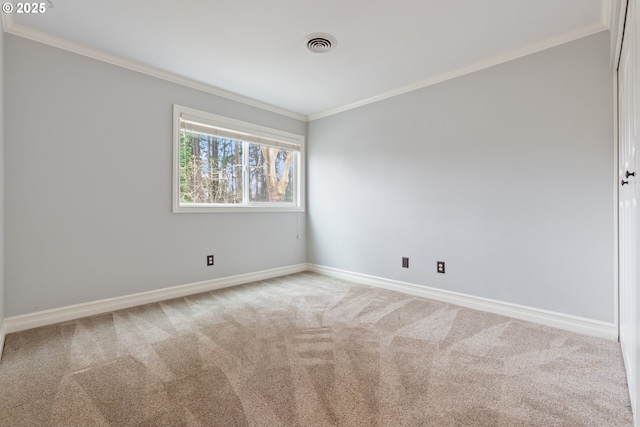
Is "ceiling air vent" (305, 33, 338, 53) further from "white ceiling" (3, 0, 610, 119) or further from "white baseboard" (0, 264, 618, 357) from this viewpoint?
"white baseboard" (0, 264, 618, 357)

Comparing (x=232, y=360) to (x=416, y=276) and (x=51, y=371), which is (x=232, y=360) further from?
(x=416, y=276)

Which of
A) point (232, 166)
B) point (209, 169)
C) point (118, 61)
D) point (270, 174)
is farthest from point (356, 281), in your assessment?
point (118, 61)

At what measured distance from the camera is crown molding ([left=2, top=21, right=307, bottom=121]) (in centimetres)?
229

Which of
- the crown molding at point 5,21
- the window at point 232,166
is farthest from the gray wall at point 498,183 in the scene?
the crown molding at point 5,21

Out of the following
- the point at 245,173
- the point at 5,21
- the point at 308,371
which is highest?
the point at 5,21

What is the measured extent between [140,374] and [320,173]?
3.12 m

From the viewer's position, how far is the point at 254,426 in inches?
50.9

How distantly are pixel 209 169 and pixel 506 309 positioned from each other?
131 inches

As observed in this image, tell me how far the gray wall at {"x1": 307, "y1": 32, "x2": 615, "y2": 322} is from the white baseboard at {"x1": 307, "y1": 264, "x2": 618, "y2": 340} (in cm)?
5

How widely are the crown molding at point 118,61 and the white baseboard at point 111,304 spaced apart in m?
2.12

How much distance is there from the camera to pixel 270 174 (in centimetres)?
412

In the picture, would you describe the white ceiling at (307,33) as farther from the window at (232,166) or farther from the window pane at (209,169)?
the window pane at (209,169)

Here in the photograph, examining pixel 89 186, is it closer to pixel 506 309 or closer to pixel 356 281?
pixel 356 281

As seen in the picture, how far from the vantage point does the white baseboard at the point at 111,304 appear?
231 centimetres
